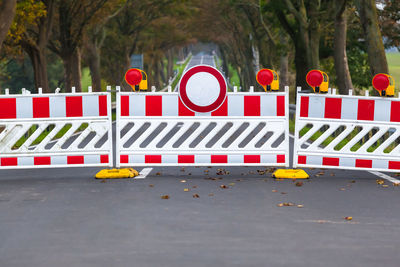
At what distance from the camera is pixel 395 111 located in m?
11.0

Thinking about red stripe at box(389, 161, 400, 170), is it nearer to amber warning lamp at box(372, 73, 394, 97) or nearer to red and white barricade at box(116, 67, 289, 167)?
amber warning lamp at box(372, 73, 394, 97)

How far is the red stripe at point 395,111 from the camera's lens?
1093 cm

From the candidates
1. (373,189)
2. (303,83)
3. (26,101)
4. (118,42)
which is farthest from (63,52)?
(373,189)

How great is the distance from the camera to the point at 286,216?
303 inches

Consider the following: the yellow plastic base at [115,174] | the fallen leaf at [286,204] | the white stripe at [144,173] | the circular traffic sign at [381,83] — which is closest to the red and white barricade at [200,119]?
the yellow plastic base at [115,174]

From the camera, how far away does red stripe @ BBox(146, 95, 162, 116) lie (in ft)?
35.9

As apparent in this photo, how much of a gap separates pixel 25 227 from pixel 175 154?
13.1 ft

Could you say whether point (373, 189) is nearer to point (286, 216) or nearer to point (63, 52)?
point (286, 216)

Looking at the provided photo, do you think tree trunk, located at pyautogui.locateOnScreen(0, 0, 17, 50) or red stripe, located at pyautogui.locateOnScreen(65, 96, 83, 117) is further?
tree trunk, located at pyautogui.locateOnScreen(0, 0, 17, 50)

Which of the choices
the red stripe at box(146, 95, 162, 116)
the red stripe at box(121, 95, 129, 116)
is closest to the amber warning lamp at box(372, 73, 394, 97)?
the red stripe at box(146, 95, 162, 116)

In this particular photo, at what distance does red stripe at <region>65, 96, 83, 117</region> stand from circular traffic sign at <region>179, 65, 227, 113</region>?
1426 mm

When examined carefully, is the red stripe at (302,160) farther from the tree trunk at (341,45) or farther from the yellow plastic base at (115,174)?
the tree trunk at (341,45)

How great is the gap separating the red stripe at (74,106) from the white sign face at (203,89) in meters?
1.53

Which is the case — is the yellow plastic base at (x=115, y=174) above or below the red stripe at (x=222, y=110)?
below
